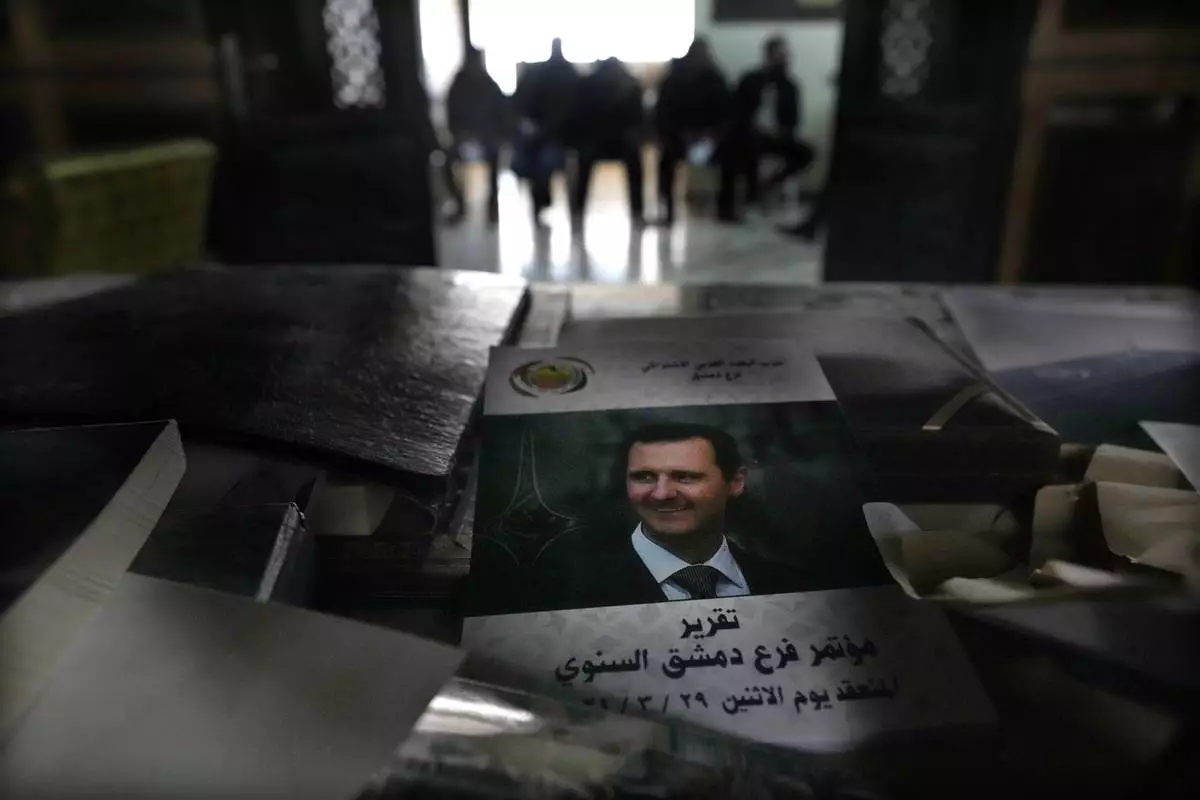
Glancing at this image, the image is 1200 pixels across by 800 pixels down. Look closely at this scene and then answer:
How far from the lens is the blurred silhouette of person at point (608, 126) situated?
10.5 ft

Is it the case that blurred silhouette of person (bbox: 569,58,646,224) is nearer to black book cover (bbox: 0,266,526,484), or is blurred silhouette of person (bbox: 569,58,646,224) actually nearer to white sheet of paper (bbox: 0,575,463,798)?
black book cover (bbox: 0,266,526,484)

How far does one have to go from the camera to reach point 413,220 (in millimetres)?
2170

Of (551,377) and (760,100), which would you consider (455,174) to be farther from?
(551,377)

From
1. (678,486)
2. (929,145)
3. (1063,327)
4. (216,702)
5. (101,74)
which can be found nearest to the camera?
(216,702)

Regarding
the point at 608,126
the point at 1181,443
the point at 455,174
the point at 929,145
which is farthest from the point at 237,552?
the point at 455,174

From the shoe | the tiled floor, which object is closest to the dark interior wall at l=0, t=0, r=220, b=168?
the tiled floor

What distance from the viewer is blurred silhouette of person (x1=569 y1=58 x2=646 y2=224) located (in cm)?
Answer: 320

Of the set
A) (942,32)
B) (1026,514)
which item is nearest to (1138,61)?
(942,32)

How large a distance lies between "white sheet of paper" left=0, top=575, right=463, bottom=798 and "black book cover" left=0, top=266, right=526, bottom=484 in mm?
96

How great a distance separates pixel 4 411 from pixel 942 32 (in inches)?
79.8

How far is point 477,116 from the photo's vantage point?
340cm

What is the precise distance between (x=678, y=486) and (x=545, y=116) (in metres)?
3.13

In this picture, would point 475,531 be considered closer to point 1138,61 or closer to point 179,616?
point 179,616

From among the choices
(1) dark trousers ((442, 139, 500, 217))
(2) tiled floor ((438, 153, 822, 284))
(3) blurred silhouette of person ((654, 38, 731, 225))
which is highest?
(3) blurred silhouette of person ((654, 38, 731, 225))
